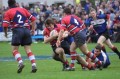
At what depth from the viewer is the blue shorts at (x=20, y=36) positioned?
16.8 meters

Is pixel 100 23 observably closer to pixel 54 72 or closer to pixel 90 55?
pixel 90 55

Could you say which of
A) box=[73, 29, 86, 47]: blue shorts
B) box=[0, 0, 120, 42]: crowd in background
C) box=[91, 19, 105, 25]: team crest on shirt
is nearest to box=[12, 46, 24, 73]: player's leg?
box=[73, 29, 86, 47]: blue shorts

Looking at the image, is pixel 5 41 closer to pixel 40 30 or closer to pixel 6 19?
pixel 40 30

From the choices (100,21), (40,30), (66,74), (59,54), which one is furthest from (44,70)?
(40,30)

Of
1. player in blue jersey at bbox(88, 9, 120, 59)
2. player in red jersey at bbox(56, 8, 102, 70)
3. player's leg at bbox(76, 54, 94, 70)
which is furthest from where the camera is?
player in blue jersey at bbox(88, 9, 120, 59)

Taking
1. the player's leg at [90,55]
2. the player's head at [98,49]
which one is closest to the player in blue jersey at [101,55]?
the player's head at [98,49]

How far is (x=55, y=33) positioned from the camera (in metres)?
17.3

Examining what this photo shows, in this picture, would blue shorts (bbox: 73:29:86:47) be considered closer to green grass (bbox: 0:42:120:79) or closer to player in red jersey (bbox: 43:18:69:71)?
player in red jersey (bbox: 43:18:69:71)

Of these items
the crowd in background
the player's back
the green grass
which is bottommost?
the crowd in background

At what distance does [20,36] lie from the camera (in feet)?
55.2

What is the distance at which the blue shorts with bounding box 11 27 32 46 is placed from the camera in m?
16.8

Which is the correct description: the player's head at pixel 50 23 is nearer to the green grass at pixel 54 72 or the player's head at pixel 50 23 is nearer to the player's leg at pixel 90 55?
the player's leg at pixel 90 55

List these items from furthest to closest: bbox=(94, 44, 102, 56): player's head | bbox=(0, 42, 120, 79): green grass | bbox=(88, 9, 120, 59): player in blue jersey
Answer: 1. bbox=(88, 9, 120, 59): player in blue jersey
2. bbox=(94, 44, 102, 56): player's head
3. bbox=(0, 42, 120, 79): green grass

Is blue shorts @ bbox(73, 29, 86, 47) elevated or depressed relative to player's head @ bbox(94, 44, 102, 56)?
elevated
